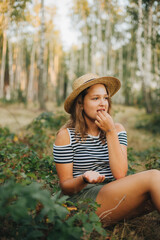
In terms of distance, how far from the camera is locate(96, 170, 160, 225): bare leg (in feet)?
5.74

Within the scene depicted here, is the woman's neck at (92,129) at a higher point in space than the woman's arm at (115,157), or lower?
higher

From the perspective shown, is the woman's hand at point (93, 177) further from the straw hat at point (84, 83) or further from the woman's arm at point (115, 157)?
the straw hat at point (84, 83)

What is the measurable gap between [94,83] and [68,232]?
1428mm

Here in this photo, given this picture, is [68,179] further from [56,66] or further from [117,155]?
[56,66]

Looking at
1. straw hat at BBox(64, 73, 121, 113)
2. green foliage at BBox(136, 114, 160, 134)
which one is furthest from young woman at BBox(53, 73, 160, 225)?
green foliage at BBox(136, 114, 160, 134)

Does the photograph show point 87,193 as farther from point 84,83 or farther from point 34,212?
point 84,83

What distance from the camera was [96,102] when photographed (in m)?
2.20

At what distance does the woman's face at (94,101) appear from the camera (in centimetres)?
220

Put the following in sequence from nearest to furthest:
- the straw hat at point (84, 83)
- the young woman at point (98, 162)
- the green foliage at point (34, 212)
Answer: the green foliage at point (34, 212) → the young woman at point (98, 162) → the straw hat at point (84, 83)

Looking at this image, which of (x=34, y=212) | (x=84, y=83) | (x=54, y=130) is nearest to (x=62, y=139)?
(x=84, y=83)

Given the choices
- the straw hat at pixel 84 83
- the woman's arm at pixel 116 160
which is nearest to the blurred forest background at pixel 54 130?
the woman's arm at pixel 116 160

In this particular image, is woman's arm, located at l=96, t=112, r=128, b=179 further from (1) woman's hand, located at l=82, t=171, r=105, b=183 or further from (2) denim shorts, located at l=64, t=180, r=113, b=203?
(1) woman's hand, located at l=82, t=171, r=105, b=183

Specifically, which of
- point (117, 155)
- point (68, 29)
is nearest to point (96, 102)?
point (117, 155)

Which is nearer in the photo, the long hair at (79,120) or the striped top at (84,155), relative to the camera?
the striped top at (84,155)
